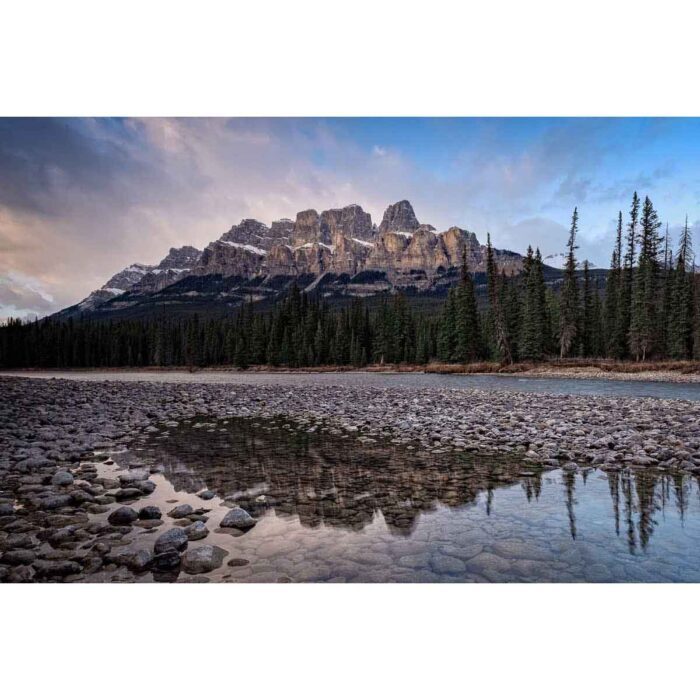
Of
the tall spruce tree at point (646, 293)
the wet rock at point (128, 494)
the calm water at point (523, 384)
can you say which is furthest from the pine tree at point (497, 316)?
the wet rock at point (128, 494)

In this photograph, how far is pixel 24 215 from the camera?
9.70m

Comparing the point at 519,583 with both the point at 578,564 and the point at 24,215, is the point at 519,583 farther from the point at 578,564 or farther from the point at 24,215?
the point at 24,215

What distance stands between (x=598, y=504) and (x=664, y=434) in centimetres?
449

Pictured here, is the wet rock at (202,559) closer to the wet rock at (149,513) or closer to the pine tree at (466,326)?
the wet rock at (149,513)

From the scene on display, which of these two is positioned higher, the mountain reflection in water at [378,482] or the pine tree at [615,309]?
the pine tree at [615,309]

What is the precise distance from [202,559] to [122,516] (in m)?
1.53

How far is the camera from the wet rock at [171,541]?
13.1ft

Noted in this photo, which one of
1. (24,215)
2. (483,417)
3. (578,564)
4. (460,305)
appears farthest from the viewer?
(460,305)

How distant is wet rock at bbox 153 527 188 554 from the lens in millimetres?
4000

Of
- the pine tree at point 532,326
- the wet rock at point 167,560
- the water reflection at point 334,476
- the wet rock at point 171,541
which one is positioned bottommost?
the water reflection at point 334,476

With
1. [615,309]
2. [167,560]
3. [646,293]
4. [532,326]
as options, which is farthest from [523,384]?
[615,309]

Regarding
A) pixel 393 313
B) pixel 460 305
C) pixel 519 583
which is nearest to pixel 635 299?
pixel 460 305

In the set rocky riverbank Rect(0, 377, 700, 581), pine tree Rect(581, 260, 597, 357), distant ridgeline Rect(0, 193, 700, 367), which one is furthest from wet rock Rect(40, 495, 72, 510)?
pine tree Rect(581, 260, 597, 357)

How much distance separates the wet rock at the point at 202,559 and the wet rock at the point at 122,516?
125 centimetres
